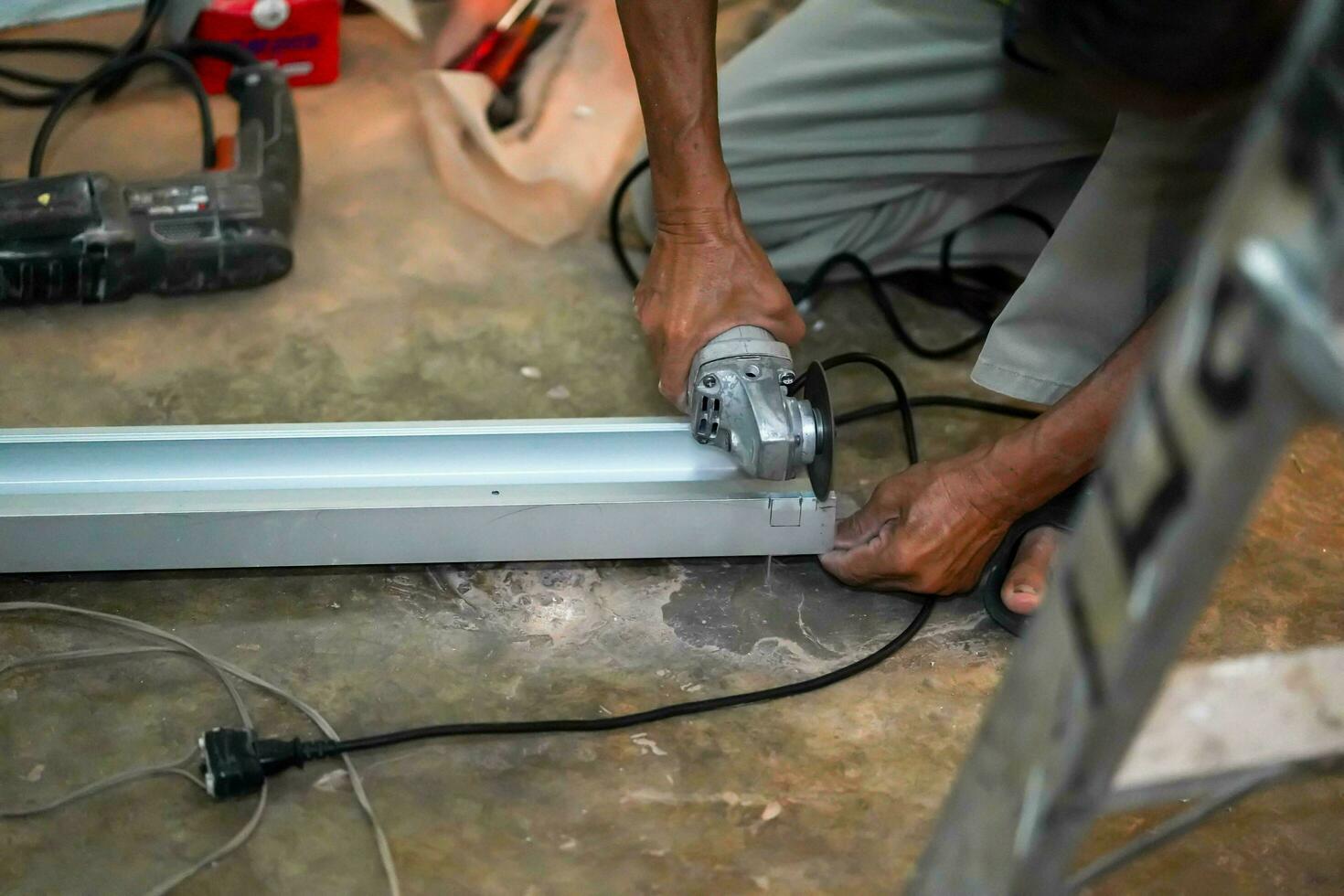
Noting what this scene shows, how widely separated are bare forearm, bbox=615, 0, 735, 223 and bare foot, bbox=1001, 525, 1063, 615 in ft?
1.69

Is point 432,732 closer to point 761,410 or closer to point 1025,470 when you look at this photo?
point 761,410

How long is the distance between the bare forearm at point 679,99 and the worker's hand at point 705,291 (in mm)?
20

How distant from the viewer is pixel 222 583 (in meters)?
1.40

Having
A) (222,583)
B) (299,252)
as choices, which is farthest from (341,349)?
(222,583)

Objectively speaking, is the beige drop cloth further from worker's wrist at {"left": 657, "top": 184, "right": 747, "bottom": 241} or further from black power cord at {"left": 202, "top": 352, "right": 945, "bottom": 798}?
black power cord at {"left": 202, "top": 352, "right": 945, "bottom": 798}

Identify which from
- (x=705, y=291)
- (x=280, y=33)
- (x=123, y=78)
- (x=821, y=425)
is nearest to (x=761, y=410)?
(x=821, y=425)

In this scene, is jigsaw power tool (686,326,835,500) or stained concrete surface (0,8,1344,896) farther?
jigsaw power tool (686,326,835,500)

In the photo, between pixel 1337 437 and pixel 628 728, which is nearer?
pixel 628 728

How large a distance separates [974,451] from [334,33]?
149cm

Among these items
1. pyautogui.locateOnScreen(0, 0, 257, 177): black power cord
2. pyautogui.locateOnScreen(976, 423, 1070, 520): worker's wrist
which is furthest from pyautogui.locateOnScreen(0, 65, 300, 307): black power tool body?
pyautogui.locateOnScreen(976, 423, 1070, 520): worker's wrist

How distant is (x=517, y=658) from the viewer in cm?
134

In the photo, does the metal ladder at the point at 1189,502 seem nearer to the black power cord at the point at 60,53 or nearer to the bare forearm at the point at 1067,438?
the bare forearm at the point at 1067,438

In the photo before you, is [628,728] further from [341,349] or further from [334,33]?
[334,33]

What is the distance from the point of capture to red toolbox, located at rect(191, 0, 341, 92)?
2.17m
